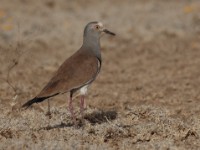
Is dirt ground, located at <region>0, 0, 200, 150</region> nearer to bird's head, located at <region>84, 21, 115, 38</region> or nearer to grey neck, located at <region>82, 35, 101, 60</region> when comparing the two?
grey neck, located at <region>82, 35, 101, 60</region>

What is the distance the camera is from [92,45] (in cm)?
935

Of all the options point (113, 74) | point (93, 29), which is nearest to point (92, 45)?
point (93, 29)

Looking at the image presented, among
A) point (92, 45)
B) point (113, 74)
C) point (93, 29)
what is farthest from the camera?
point (113, 74)

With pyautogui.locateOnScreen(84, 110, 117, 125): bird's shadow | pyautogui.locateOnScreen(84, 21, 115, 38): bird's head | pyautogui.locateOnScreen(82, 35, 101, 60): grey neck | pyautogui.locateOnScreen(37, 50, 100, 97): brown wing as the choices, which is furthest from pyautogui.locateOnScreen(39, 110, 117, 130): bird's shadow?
pyautogui.locateOnScreen(84, 21, 115, 38): bird's head

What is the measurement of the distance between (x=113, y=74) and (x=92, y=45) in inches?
210

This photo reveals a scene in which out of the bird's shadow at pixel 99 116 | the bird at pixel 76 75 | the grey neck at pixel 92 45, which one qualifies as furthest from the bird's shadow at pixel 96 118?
the grey neck at pixel 92 45

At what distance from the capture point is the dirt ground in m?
8.30

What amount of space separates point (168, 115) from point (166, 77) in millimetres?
3934

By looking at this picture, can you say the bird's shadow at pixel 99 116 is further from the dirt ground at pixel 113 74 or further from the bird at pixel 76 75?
the bird at pixel 76 75

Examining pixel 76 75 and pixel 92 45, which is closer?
pixel 76 75

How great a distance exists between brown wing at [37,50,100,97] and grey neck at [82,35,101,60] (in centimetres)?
17

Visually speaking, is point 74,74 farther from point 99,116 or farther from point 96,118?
point 99,116

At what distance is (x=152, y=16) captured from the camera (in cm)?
2042

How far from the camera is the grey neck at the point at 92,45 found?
930 centimetres
